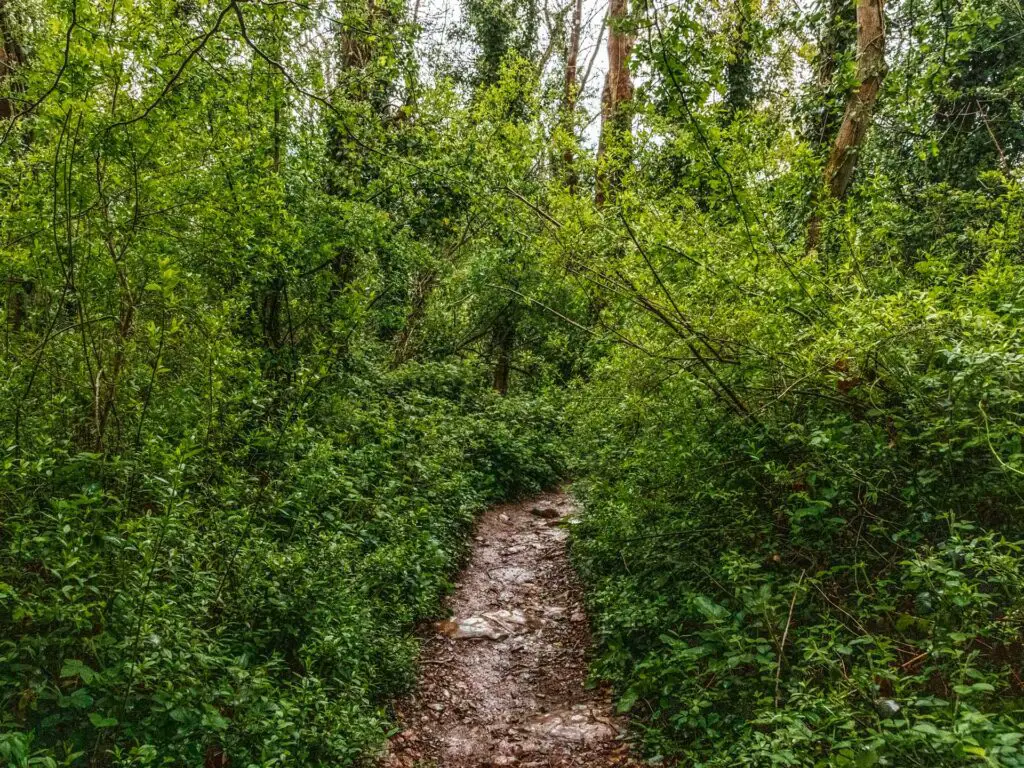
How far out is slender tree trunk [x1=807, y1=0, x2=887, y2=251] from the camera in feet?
20.4

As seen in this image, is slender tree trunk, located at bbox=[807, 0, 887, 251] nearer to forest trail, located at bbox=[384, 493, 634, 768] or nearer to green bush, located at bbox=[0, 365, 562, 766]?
forest trail, located at bbox=[384, 493, 634, 768]

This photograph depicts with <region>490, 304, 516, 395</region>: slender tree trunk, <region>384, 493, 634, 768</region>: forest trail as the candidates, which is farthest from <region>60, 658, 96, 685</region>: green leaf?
<region>490, 304, 516, 395</region>: slender tree trunk

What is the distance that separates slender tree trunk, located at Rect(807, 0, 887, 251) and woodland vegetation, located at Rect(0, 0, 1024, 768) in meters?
0.03

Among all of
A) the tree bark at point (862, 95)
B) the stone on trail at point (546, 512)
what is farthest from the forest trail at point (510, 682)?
the tree bark at point (862, 95)

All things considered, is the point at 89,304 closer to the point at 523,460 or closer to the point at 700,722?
the point at 700,722

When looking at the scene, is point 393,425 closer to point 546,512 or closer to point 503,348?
point 546,512

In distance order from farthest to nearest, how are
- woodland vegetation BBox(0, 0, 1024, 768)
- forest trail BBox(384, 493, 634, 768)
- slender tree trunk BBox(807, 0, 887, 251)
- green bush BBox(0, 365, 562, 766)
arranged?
slender tree trunk BBox(807, 0, 887, 251)
forest trail BBox(384, 493, 634, 768)
woodland vegetation BBox(0, 0, 1024, 768)
green bush BBox(0, 365, 562, 766)

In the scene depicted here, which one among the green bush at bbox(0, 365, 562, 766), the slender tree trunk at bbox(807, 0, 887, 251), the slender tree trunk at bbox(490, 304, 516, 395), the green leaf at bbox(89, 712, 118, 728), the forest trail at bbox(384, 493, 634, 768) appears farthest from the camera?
the slender tree trunk at bbox(490, 304, 516, 395)

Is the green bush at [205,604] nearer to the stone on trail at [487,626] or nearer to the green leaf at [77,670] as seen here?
the green leaf at [77,670]

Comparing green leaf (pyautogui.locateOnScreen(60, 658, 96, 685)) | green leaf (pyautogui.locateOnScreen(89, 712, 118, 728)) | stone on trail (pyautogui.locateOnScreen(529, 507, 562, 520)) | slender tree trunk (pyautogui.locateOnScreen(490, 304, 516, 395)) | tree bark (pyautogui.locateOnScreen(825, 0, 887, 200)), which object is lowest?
stone on trail (pyautogui.locateOnScreen(529, 507, 562, 520))

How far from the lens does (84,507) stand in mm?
3736

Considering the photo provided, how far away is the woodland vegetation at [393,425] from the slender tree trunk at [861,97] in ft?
0.11

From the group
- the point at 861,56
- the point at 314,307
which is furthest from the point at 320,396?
the point at 861,56

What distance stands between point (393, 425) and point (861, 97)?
6.56 meters
